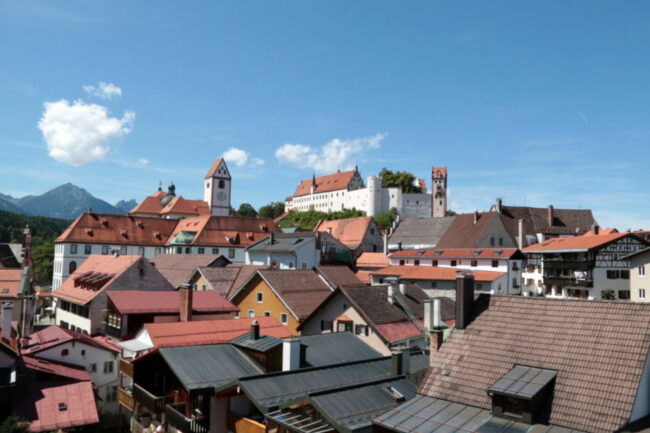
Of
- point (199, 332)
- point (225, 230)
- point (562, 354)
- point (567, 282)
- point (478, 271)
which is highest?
point (225, 230)

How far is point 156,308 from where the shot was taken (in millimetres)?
36000

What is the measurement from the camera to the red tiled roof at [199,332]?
26.0m

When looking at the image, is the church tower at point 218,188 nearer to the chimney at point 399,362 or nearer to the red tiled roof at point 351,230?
the red tiled roof at point 351,230

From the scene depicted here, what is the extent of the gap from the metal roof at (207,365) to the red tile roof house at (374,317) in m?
8.72

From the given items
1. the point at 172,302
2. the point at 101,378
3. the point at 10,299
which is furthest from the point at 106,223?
the point at 101,378

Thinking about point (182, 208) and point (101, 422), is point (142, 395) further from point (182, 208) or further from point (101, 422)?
point (182, 208)

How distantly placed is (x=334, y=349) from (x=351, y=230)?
62092 millimetres

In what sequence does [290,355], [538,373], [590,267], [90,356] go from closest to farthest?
1. [538,373]
2. [290,355]
3. [90,356]
4. [590,267]

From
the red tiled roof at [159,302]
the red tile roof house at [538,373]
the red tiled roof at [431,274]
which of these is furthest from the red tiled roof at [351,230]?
the red tile roof house at [538,373]

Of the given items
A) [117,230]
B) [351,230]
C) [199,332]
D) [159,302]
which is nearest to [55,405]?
[199,332]

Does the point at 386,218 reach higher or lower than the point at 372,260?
higher

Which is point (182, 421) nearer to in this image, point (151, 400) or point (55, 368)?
point (151, 400)

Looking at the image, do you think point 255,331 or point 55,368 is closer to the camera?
point 255,331

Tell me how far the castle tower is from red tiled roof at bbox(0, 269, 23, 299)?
112 m
